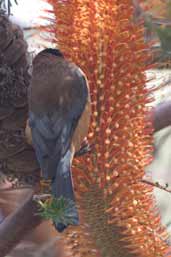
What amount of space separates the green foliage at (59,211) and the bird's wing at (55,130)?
7 centimetres

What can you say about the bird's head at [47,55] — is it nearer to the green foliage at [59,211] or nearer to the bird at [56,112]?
the bird at [56,112]

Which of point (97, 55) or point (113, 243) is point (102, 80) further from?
point (113, 243)

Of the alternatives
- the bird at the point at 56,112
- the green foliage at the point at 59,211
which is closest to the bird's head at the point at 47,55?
the bird at the point at 56,112

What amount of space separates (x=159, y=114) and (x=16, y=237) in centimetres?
20

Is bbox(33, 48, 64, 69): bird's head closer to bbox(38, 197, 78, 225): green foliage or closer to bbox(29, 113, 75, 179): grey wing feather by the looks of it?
bbox(29, 113, 75, 179): grey wing feather

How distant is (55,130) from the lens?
23.8 inches

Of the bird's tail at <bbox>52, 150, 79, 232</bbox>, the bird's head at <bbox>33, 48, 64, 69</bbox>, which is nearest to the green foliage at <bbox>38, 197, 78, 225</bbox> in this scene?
the bird's tail at <bbox>52, 150, 79, 232</bbox>

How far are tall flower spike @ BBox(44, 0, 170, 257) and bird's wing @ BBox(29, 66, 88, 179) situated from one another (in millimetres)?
16

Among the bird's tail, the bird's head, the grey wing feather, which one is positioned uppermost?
the bird's head

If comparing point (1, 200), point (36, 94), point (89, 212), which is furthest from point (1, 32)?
point (1, 200)

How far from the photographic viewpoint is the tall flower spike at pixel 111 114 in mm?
→ 582

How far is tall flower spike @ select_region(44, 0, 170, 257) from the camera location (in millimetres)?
582

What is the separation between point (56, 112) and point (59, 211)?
0.49ft

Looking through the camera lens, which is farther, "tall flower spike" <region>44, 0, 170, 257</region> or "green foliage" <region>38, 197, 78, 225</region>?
"tall flower spike" <region>44, 0, 170, 257</region>
